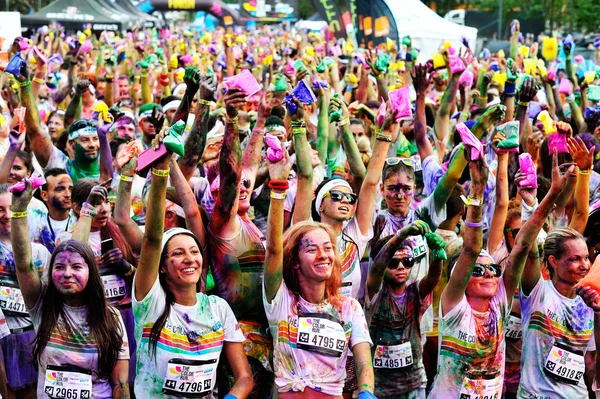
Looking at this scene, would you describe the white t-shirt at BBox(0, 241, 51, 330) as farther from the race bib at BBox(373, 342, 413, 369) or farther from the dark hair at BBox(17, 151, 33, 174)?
the race bib at BBox(373, 342, 413, 369)

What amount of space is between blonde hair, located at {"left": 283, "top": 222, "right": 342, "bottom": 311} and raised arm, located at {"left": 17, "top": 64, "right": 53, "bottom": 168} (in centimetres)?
282

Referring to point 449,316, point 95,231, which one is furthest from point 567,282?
point 95,231

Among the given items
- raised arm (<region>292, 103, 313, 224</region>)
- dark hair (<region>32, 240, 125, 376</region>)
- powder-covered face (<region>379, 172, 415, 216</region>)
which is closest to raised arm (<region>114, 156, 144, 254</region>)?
dark hair (<region>32, 240, 125, 376</region>)

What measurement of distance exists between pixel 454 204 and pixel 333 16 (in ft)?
44.0

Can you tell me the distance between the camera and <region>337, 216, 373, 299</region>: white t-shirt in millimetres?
5105

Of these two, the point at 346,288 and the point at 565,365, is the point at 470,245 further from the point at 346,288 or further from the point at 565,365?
the point at 565,365

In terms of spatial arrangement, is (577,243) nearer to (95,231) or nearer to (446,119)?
(95,231)

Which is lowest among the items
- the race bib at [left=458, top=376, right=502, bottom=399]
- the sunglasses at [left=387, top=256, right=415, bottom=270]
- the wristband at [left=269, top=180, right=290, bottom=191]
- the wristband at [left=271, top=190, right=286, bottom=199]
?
the race bib at [left=458, top=376, right=502, bottom=399]

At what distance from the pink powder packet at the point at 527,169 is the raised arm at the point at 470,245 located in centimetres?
69

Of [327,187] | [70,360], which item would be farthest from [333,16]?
[70,360]

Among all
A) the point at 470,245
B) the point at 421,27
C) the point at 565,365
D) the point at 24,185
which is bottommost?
the point at 565,365

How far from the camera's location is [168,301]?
4.39 meters

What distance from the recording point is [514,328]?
18.4 feet

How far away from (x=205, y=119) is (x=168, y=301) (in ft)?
4.94
